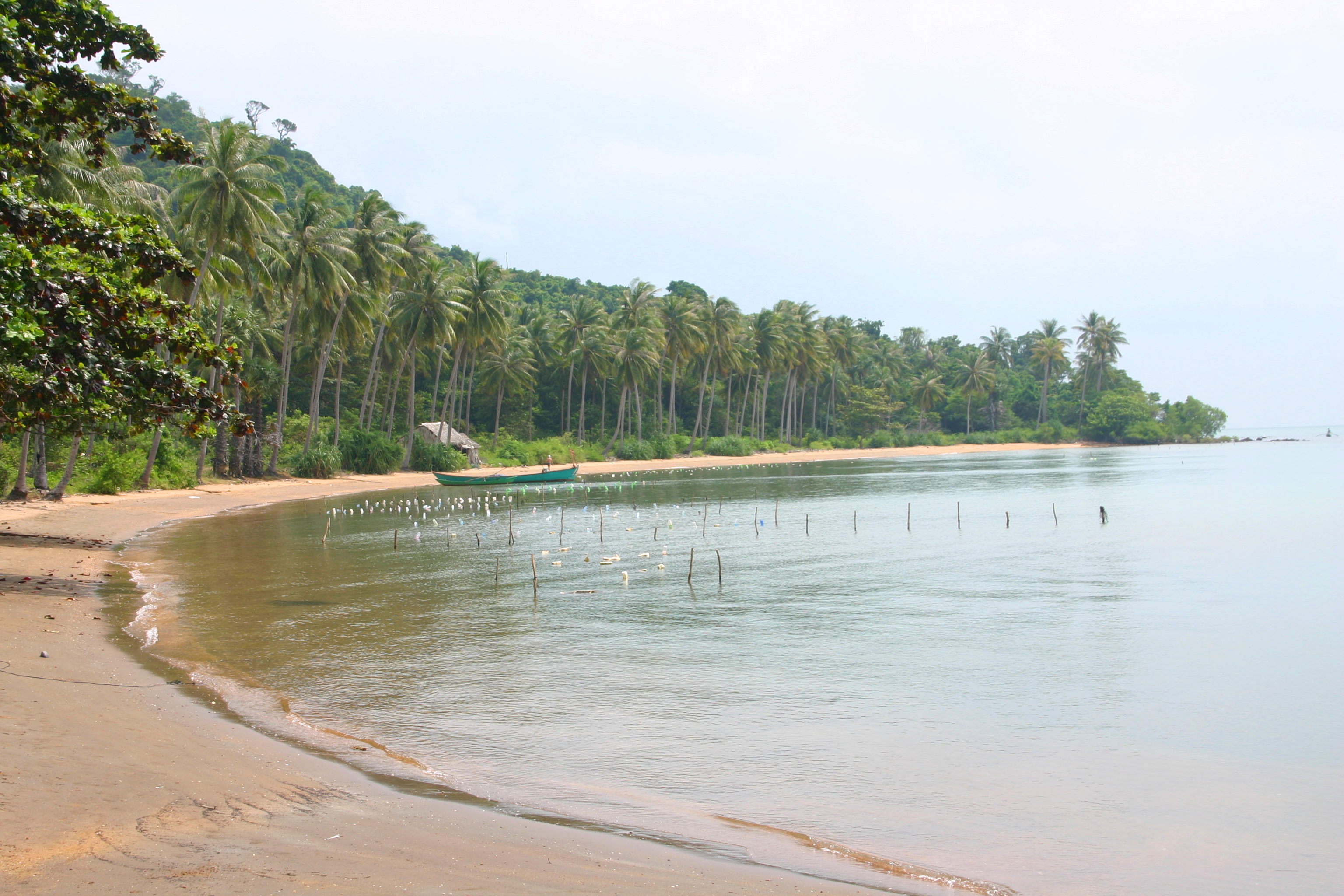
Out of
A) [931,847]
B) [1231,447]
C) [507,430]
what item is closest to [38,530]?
[931,847]

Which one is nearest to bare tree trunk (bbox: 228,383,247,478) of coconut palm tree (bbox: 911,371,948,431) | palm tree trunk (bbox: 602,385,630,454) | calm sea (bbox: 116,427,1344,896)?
calm sea (bbox: 116,427,1344,896)

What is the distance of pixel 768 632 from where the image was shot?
56.4ft

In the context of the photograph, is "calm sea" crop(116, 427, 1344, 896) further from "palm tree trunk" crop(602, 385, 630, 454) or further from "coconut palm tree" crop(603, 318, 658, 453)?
"palm tree trunk" crop(602, 385, 630, 454)

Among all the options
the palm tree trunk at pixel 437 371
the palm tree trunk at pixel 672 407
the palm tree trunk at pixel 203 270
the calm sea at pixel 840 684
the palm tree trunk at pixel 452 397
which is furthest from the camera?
the palm tree trunk at pixel 672 407

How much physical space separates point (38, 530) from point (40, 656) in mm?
16004

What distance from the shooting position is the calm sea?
8.31m

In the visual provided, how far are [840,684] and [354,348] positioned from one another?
5534cm

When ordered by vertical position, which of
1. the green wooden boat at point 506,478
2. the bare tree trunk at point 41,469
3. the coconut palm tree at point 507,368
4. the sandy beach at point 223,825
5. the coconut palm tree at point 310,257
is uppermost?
the coconut palm tree at point 310,257

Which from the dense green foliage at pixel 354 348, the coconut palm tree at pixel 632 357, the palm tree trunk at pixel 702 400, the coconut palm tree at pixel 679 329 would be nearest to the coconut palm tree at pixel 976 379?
the dense green foliage at pixel 354 348

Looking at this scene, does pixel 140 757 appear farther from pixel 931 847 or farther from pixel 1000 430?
pixel 1000 430

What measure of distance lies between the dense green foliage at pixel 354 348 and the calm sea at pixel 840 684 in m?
4.71

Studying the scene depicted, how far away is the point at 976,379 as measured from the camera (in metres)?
117

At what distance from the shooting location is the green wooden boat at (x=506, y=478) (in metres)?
54.2

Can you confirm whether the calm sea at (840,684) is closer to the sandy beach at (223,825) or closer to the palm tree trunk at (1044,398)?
the sandy beach at (223,825)
